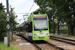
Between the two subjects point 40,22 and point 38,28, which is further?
point 40,22

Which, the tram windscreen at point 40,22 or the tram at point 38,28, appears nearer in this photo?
the tram at point 38,28

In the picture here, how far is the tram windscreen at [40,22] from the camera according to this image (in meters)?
14.8

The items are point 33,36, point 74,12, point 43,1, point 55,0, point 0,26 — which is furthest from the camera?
point 43,1

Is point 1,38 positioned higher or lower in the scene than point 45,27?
lower

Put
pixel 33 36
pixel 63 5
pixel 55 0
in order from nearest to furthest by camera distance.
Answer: pixel 33 36, pixel 63 5, pixel 55 0

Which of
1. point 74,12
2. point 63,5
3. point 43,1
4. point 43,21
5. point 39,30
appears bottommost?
point 39,30

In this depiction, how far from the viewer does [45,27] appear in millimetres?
15000

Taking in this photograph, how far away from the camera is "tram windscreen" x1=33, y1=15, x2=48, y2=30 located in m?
14.8

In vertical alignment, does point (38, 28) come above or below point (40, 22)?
below

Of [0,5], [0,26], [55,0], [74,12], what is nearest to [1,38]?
[0,26]

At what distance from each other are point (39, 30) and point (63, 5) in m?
14.7

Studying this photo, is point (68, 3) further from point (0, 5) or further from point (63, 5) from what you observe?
point (0, 5)

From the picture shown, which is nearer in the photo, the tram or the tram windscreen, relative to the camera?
the tram

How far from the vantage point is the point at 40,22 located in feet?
49.0
